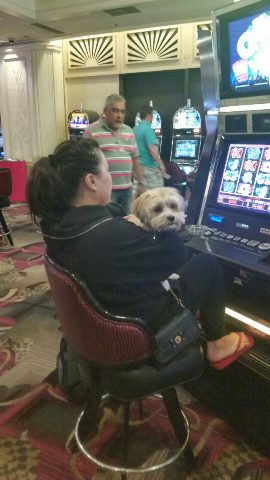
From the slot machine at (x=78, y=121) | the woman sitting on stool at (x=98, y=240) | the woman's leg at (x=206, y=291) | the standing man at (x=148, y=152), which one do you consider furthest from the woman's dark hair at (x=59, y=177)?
the slot machine at (x=78, y=121)

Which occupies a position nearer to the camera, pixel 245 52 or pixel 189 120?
pixel 245 52

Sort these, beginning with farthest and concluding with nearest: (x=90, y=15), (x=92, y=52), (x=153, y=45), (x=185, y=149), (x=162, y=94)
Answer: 1. (x=92, y=52)
2. (x=162, y=94)
3. (x=153, y=45)
4. (x=185, y=149)
5. (x=90, y=15)

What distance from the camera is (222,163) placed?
5.66 feet

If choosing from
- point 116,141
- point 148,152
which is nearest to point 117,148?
point 116,141

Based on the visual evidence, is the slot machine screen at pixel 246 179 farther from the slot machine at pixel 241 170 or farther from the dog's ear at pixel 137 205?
the dog's ear at pixel 137 205

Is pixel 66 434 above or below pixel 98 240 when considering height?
below

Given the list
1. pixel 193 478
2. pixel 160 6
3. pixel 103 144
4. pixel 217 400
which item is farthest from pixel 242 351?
pixel 160 6

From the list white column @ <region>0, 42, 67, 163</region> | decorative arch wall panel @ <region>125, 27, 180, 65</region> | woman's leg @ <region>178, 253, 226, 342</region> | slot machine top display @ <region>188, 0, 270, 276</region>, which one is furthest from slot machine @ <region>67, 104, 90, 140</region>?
woman's leg @ <region>178, 253, 226, 342</region>

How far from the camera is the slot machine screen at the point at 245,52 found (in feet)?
5.02

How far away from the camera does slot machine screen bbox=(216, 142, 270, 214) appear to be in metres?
1.55

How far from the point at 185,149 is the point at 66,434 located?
188 inches

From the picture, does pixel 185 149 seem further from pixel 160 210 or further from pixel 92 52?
pixel 160 210

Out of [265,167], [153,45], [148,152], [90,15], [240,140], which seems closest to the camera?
[265,167]

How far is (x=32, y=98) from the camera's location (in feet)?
22.2
